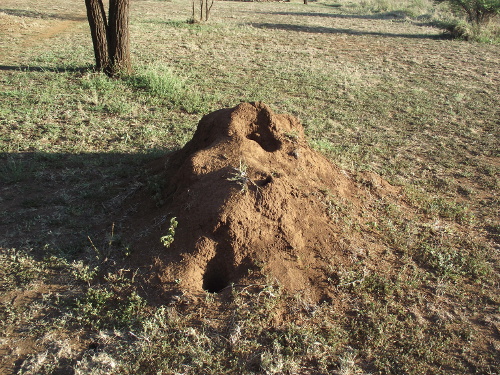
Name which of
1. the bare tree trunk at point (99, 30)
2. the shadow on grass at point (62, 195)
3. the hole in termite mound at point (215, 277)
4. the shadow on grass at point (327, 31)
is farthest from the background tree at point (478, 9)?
the hole in termite mound at point (215, 277)

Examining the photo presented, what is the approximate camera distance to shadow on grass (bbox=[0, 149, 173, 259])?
12.8ft

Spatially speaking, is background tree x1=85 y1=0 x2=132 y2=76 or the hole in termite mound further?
background tree x1=85 y1=0 x2=132 y2=76

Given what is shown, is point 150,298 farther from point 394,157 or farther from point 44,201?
point 394,157

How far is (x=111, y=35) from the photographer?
8156 millimetres

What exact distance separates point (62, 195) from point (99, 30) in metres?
4.92

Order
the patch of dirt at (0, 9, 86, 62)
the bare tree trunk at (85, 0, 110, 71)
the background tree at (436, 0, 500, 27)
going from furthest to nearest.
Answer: the background tree at (436, 0, 500, 27), the patch of dirt at (0, 9, 86, 62), the bare tree trunk at (85, 0, 110, 71)

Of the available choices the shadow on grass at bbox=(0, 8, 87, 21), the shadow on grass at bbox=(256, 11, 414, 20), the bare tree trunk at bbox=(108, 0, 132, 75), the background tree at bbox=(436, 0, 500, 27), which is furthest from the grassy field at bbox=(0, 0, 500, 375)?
the shadow on grass at bbox=(256, 11, 414, 20)

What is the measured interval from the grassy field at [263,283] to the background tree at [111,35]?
0.38 metres

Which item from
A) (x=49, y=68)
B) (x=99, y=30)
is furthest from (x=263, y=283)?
(x=49, y=68)

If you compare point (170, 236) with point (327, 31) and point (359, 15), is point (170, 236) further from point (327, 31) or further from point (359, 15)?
point (359, 15)

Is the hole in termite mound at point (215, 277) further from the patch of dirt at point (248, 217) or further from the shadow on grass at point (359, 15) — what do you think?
the shadow on grass at point (359, 15)

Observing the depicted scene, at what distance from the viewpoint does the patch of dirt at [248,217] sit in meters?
3.42

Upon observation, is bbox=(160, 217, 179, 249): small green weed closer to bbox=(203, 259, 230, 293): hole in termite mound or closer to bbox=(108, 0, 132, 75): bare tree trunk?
bbox=(203, 259, 230, 293): hole in termite mound

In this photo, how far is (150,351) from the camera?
2844 mm
